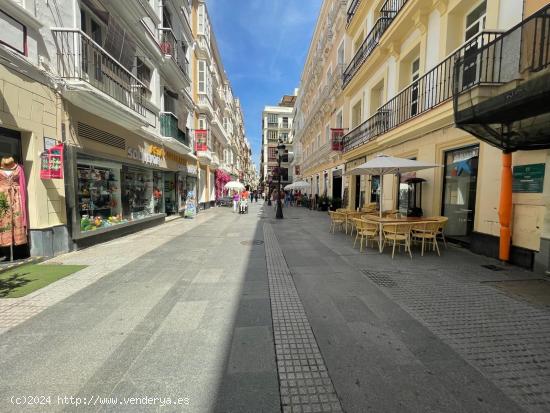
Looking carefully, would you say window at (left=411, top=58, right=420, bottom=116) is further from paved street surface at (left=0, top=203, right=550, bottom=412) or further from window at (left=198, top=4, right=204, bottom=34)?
window at (left=198, top=4, right=204, bottom=34)

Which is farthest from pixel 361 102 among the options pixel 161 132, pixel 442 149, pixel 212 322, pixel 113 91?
pixel 212 322

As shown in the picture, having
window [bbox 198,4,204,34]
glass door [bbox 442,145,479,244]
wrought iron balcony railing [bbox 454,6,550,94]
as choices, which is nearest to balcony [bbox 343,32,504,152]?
wrought iron balcony railing [bbox 454,6,550,94]

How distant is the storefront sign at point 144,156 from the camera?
9.33 metres

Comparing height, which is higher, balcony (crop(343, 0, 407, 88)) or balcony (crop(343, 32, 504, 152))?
balcony (crop(343, 0, 407, 88))

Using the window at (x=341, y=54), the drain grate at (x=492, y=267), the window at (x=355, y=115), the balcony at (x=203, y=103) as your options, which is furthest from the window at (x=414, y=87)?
the balcony at (x=203, y=103)

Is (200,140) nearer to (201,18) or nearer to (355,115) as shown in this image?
(201,18)

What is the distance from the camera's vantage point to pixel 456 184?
25.7 feet

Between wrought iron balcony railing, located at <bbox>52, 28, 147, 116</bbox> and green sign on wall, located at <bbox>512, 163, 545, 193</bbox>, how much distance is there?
10345 mm

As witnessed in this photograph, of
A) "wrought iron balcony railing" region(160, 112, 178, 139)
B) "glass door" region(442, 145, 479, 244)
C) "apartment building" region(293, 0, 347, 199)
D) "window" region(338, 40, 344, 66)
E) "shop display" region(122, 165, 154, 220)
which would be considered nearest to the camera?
"glass door" region(442, 145, 479, 244)

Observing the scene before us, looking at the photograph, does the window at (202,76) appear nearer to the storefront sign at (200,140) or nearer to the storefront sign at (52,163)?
the storefront sign at (200,140)

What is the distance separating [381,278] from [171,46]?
13.3 m

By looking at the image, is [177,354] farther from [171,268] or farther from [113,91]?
[113,91]

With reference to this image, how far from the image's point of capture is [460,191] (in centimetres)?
771

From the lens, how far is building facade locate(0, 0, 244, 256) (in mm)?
5387
